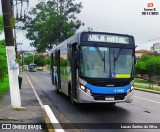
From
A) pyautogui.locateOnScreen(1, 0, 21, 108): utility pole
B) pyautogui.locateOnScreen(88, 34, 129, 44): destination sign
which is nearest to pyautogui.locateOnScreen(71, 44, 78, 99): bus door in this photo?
pyautogui.locateOnScreen(88, 34, 129, 44): destination sign

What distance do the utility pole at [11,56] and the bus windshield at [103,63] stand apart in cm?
264

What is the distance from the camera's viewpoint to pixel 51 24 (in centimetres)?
7644

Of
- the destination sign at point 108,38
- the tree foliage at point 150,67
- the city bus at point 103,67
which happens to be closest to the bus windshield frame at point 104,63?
the city bus at point 103,67

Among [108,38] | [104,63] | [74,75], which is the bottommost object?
[74,75]

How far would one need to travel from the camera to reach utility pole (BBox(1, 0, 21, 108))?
46.2 ft

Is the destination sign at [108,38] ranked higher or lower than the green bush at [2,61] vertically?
higher

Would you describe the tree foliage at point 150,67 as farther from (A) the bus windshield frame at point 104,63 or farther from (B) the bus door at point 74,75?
(A) the bus windshield frame at point 104,63

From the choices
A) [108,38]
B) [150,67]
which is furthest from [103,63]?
[150,67]

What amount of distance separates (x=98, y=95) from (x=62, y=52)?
6118 mm

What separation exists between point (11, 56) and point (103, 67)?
3.64 m

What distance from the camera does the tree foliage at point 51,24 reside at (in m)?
76.6

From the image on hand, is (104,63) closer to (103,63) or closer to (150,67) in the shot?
(103,63)

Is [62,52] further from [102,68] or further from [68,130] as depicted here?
[68,130]

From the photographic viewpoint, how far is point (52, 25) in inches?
2985
